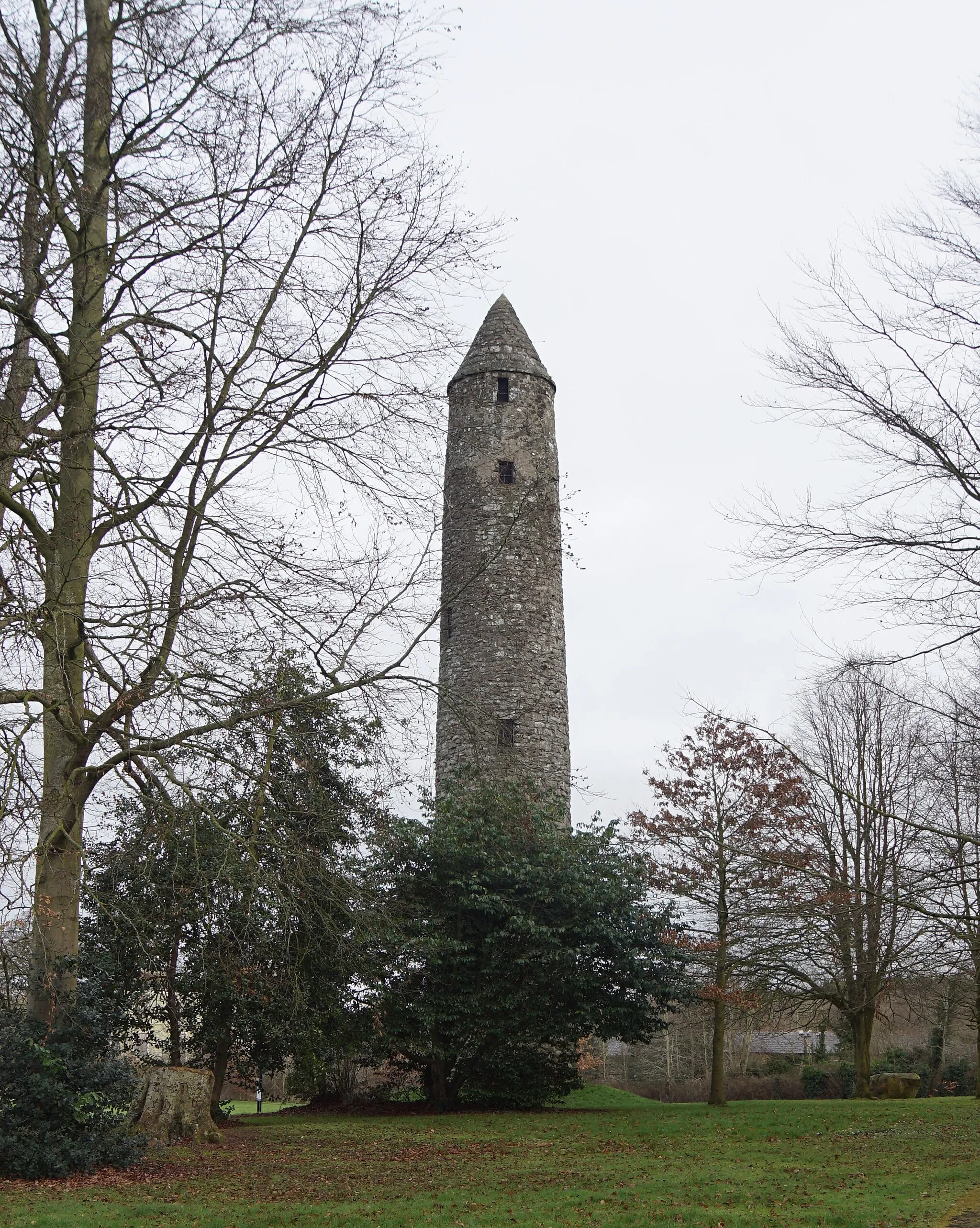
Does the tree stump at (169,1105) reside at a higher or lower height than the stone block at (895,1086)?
higher

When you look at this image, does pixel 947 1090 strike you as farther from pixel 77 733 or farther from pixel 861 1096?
pixel 77 733

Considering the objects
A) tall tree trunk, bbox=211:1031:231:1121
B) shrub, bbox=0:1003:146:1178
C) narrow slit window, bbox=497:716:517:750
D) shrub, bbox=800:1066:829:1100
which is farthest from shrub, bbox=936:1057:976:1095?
shrub, bbox=0:1003:146:1178

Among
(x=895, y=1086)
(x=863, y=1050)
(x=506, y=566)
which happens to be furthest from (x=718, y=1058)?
(x=506, y=566)

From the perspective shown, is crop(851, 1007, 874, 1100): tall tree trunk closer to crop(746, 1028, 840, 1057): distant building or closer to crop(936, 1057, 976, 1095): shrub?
crop(936, 1057, 976, 1095): shrub

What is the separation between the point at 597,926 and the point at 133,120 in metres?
12.1

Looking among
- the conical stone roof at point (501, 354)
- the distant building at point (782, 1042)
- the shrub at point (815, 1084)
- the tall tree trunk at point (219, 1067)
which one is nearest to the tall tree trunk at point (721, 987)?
the shrub at point (815, 1084)

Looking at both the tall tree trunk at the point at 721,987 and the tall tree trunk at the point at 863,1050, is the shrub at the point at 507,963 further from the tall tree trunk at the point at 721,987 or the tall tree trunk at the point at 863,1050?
the tall tree trunk at the point at 863,1050

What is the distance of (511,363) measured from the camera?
74.7ft

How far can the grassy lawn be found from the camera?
770cm

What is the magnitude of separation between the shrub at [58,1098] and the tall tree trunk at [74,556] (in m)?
0.28

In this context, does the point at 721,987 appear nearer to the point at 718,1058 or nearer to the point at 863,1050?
the point at 718,1058

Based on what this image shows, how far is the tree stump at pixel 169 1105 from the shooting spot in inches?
460

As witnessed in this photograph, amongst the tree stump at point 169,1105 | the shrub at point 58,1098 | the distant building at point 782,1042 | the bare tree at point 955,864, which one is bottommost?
the distant building at point 782,1042

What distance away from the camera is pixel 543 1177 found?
9.67 metres
